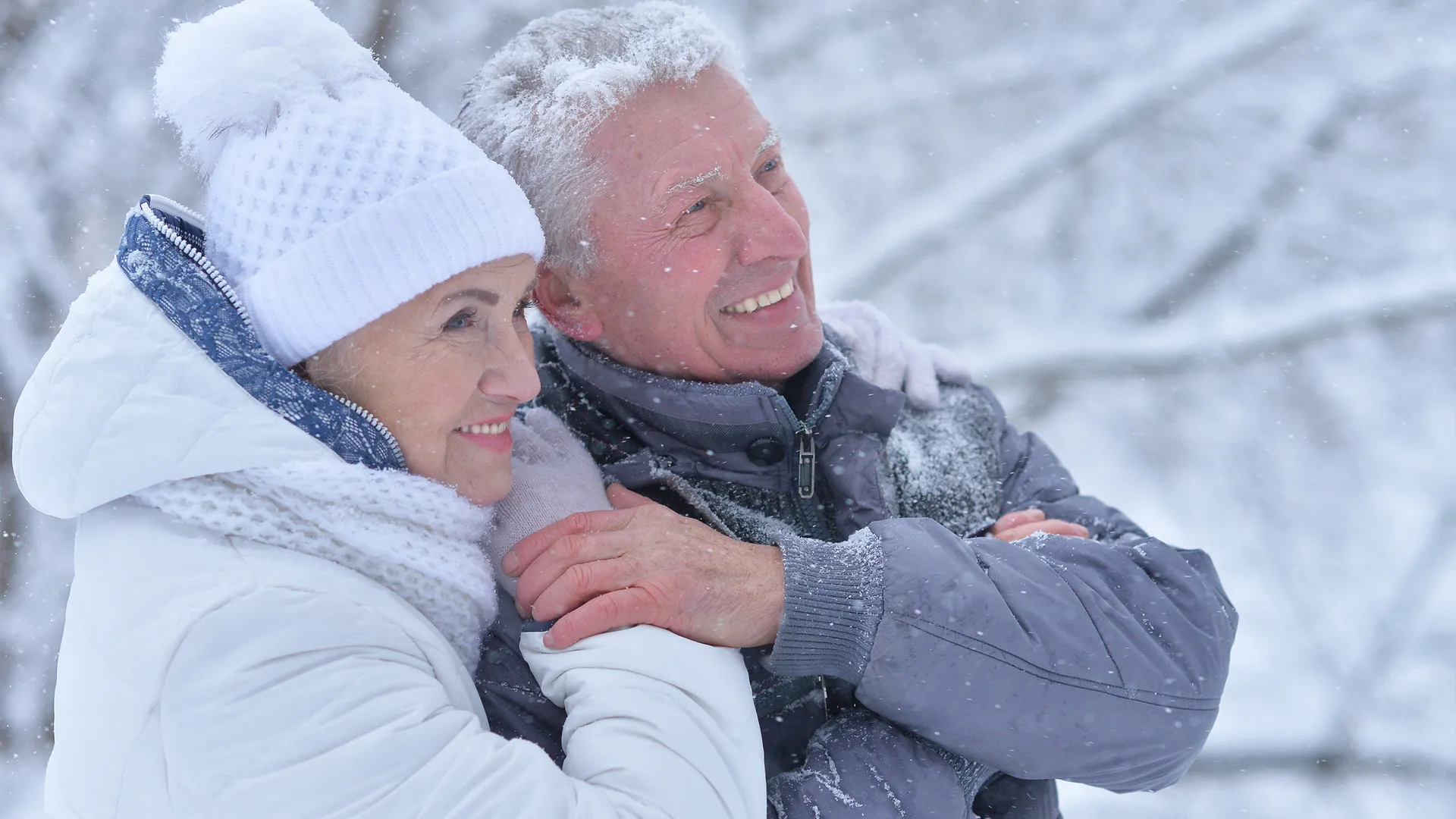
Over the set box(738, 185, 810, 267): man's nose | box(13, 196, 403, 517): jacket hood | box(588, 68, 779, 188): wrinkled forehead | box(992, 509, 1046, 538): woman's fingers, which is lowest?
box(992, 509, 1046, 538): woman's fingers

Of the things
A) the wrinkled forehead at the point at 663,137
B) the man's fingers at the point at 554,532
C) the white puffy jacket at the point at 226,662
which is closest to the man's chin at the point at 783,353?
the wrinkled forehead at the point at 663,137

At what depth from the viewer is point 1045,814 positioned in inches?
87.7

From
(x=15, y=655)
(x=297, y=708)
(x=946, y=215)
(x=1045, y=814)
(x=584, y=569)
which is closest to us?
(x=297, y=708)

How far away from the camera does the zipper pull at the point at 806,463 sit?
2.28m

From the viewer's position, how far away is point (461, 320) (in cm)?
174

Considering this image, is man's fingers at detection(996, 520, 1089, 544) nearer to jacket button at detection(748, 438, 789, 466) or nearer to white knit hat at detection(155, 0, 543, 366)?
jacket button at detection(748, 438, 789, 466)

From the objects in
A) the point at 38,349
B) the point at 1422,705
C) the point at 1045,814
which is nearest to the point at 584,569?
the point at 1045,814

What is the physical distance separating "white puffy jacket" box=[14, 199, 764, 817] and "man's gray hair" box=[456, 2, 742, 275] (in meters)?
0.89

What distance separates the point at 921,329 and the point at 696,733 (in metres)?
5.07

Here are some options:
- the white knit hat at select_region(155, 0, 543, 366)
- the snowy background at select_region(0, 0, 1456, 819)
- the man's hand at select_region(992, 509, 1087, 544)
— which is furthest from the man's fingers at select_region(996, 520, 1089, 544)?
the snowy background at select_region(0, 0, 1456, 819)

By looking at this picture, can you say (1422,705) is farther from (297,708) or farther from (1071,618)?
(297,708)

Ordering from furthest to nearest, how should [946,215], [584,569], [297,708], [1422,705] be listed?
[946,215]
[1422,705]
[584,569]
[297,708]

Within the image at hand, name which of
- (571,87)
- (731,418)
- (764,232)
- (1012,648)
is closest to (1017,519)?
(1012,648)

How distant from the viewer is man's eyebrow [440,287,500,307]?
1.71 meters
